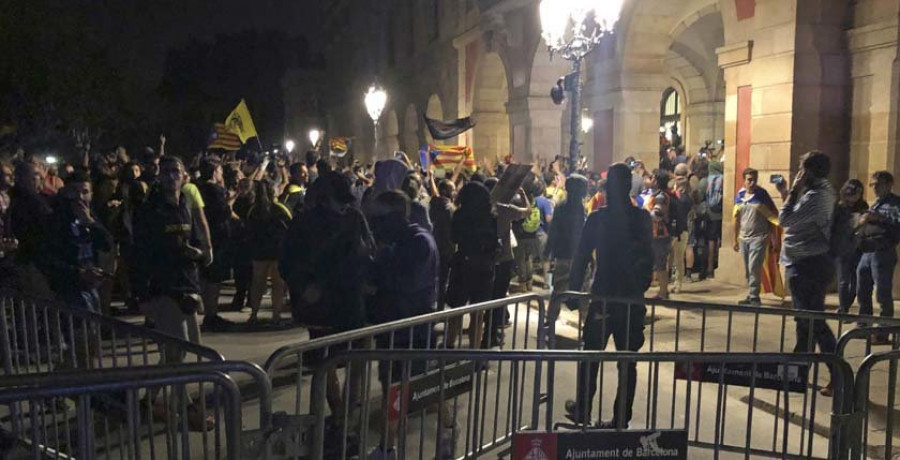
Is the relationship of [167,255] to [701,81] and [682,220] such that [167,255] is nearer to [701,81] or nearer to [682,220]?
[682,220]

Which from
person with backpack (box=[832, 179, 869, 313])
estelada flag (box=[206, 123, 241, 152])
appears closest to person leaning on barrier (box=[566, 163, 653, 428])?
person with backpack (box=[832, 179, 869, 313])

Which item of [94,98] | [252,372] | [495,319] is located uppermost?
[94,98]

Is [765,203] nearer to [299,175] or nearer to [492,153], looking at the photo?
[299,175]

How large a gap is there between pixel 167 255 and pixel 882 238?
663 cm

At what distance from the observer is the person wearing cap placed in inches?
304

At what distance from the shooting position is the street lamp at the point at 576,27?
898 centimetres

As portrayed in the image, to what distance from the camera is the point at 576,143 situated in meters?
9.22

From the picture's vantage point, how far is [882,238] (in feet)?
24.7

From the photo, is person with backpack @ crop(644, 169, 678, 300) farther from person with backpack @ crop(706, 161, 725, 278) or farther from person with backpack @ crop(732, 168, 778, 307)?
person with backpack @ crop(706, 161, 725, 278)

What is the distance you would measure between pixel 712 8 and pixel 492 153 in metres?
7.55

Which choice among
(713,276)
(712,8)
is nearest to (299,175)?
(713,276)

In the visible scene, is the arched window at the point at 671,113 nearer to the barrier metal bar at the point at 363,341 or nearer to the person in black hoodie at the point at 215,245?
the person in black hoodie at the point at 215,245

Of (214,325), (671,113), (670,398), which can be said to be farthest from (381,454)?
(671,113)

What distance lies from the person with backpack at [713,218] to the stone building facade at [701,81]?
2.92 ft
